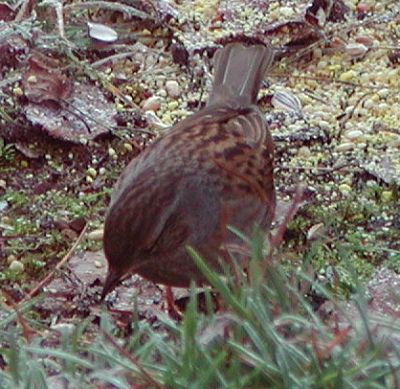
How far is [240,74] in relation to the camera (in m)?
4.44

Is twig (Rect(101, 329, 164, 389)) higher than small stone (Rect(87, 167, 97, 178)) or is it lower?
higher

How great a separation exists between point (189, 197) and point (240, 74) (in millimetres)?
809

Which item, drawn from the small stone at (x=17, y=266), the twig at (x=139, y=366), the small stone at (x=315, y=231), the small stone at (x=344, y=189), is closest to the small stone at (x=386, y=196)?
the small stone at (x=344, y=189)

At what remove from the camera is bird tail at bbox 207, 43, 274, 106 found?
4.46 meters

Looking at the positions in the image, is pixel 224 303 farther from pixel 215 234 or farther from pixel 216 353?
pixel 215 234

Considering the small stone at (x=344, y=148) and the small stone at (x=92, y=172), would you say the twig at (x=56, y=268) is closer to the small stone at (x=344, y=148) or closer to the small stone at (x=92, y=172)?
the small stone at (x=92, y=172)

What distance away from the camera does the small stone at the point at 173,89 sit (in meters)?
4.98

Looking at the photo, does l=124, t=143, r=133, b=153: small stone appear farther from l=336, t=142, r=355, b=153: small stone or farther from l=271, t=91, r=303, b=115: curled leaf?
l=336, t=142, r=355, b=153: small stone

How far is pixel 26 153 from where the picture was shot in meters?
4.58

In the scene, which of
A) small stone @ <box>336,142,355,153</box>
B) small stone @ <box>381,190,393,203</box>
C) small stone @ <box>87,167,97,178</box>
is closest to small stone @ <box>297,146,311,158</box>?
small stone @ <box>336,142,355,153</box>

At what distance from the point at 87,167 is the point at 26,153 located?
21cm

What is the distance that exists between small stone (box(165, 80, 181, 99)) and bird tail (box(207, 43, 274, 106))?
0.42m

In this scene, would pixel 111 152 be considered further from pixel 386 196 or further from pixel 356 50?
pixel 356 50

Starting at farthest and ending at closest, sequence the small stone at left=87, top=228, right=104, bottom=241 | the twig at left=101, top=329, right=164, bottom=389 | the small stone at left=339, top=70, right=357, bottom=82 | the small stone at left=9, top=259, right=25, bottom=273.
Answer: the small stone at left=339, top=70, right=357, bottom=82 → the small stone at left=87, top=228, right=104, bottom=241 → the small stone at left=9, top=259, right=25, bottom=273 → the twig at left=101, top=329, right=164, bottom=389
